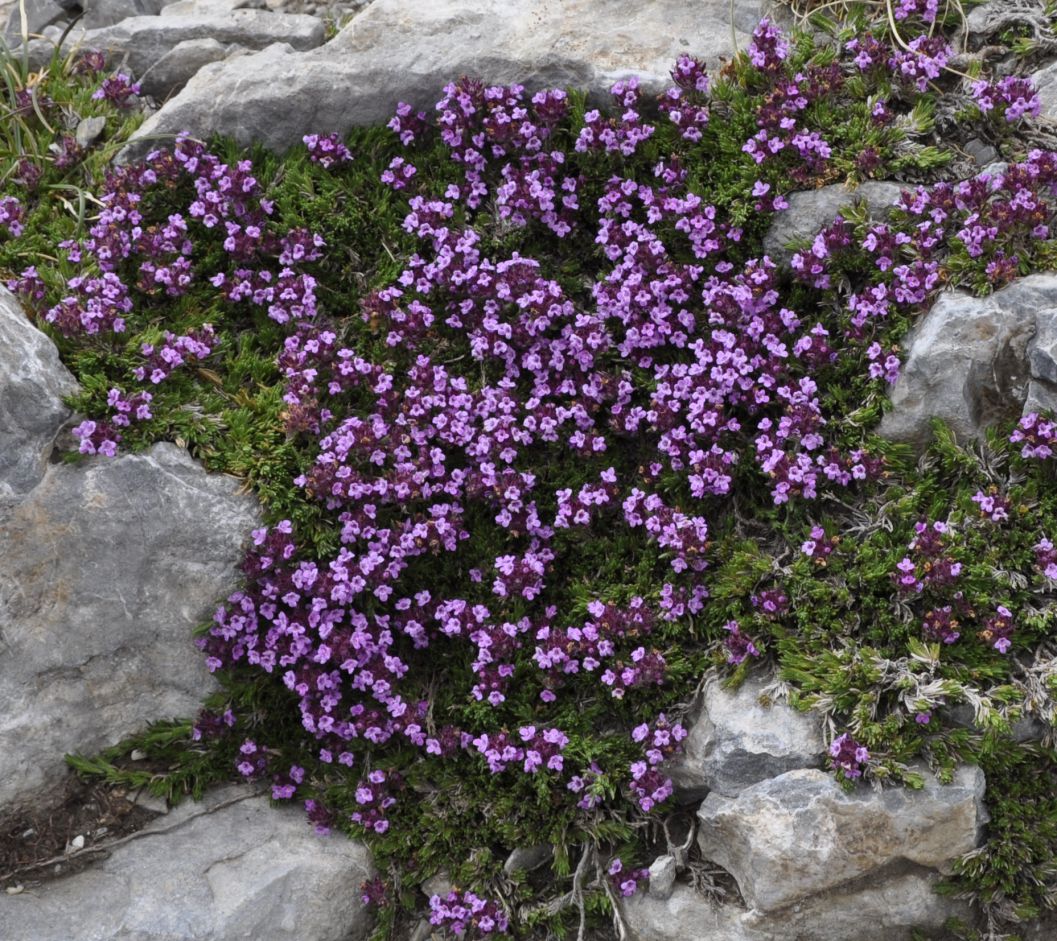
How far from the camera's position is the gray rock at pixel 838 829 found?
4.60 m

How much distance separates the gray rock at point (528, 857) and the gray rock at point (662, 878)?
20.3 inches

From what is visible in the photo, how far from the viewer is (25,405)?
528 cm

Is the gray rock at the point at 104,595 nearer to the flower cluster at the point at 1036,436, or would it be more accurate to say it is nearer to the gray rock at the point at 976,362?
the gray rock at the point at 976,362

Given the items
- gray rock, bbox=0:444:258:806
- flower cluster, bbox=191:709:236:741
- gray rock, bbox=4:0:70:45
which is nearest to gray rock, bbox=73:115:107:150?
gray rock, bbox=4:0:70:45

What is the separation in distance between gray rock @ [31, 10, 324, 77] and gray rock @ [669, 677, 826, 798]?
5.34 meters

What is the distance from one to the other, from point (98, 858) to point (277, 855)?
0.87 m

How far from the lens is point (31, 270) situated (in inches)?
233

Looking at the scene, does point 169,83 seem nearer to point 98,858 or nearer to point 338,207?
point 338,207

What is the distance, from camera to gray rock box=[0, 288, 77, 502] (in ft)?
17.1

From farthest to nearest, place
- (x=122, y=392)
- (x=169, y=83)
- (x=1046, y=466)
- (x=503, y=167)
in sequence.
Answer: (x=169, y=83) → (x=503, y=167) → (x=122, y=392) → (x=1046, y=466)

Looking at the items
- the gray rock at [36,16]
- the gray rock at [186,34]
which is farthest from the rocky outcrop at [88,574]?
the gray rock at [36,16]

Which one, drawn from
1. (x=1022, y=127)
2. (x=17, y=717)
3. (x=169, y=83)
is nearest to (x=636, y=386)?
(x=1022, y=127)

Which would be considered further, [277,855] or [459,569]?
[459,569]

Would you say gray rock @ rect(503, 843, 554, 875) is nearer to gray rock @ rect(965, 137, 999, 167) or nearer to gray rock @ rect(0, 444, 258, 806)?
gray rock @ rect(0, 444, 258, 806)
